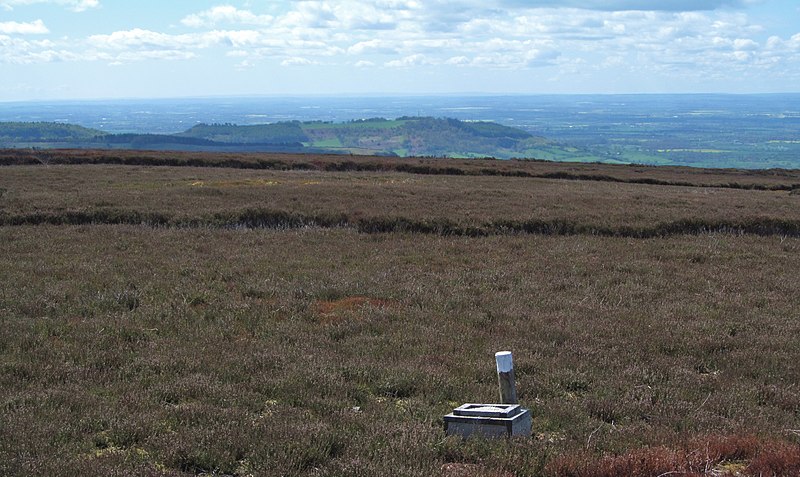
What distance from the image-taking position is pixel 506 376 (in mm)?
7797

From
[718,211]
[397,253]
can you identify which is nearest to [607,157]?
[718,211]

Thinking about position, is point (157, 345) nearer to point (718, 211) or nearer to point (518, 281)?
point (518, 281)

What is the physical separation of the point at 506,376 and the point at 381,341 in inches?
164

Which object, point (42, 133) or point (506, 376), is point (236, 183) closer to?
point (506, 376)

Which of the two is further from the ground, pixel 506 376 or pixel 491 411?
pixel 506 376

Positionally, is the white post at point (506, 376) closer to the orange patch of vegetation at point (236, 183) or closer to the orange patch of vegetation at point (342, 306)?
the orange patch of vegetation at point (342, 306)

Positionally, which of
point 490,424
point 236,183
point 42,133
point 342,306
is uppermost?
point 42,133

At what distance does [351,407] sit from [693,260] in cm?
1556

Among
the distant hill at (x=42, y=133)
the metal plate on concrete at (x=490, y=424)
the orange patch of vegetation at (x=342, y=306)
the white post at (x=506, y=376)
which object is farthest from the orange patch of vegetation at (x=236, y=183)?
the distant hill at (x=42, y=133)

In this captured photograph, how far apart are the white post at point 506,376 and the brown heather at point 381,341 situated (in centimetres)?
56

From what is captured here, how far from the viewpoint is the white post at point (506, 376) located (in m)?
7.61

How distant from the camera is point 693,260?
21.2 metres

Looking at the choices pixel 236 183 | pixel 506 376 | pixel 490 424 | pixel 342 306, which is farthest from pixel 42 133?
pixel 490 424

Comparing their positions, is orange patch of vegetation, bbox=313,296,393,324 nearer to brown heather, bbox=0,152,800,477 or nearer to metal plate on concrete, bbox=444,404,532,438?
brown heather, bbox=0,152,800,477
